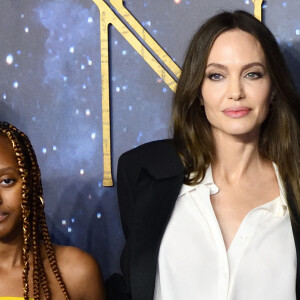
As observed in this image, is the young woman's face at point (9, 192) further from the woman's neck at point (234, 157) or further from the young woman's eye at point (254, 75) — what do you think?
the young woman's eye at point (254, 75)

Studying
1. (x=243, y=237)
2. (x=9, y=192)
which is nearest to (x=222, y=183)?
(x=243, y=237)

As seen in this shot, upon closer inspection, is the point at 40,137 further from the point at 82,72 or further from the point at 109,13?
the point at 109,13

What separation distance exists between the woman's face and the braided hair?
20.9 inches

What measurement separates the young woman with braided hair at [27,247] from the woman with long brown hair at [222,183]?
0.55ft

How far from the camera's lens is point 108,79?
2143mm

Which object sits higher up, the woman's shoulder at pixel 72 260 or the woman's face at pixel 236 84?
the woman's face at pixel 236 84

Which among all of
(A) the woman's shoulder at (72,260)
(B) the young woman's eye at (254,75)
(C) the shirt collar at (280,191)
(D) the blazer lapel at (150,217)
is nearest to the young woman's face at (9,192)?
(A) the woman's shoulder at (72,260)

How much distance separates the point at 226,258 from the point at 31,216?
1.78 feet

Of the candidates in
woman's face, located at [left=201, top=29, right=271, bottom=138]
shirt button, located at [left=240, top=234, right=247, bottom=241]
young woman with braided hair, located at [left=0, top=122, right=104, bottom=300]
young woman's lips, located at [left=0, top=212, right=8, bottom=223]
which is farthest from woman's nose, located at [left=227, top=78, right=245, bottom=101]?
young woman's lips, located at [left=0, top=212, right=8, bottom=223]

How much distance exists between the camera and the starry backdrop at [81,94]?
2145 millimetres

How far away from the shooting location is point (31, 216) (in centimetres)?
169

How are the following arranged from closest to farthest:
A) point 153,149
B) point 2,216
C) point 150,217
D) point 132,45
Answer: point 2,216 → point 150,217 → point 153,149 → point 132,45

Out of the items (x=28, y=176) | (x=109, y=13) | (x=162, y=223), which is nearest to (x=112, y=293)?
(x=162, y=223)

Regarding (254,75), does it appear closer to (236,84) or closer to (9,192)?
(236,84)
